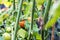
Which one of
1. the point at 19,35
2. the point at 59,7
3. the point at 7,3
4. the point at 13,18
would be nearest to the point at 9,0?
the point at 7,3

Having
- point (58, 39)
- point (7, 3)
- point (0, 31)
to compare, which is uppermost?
point (7, 3)

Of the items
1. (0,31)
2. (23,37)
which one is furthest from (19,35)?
(0,31)

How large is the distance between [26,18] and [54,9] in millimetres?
524

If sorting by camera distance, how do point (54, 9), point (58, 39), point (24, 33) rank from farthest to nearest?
point (58, 39), point (24, 33), point (54, 9)

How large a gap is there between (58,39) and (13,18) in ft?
1.41

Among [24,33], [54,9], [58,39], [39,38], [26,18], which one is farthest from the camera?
[58,39]

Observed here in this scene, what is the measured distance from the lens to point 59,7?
0.21 metres

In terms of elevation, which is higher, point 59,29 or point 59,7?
point 59,7

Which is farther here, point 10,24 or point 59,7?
point 10,24

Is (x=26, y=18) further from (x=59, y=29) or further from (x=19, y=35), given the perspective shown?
(x=59, y=29)

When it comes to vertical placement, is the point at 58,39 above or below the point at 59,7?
below

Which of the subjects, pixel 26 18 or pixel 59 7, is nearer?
pixel 59 7

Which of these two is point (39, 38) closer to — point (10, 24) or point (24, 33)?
point (24, 33)

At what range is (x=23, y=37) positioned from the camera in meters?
0.62
